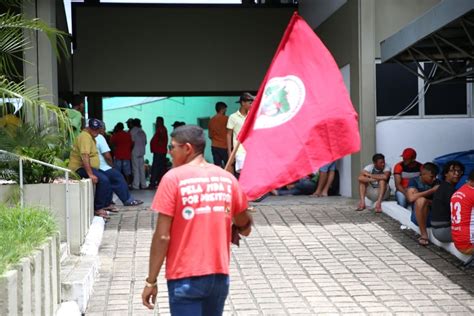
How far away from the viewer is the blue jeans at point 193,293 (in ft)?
14.5

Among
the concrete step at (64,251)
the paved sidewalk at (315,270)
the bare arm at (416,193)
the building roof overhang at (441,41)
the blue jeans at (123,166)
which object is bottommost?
the paved sidewalk at (315,270)

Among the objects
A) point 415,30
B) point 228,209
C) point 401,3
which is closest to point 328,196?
point 401,3

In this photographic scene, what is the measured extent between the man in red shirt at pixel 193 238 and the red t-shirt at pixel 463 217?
178 inches

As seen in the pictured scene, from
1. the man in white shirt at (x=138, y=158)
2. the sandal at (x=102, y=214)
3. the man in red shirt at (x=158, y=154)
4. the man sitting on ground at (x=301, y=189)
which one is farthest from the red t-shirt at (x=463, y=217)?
the man in white shirt at (x=138, y=158)

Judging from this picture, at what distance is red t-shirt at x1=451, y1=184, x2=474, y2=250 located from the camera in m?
8.33

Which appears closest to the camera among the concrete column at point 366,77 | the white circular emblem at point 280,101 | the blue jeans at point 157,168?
the white circular emblem at point 280,101

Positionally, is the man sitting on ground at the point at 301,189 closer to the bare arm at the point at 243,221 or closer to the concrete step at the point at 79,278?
the concrete step at the point at 79,278

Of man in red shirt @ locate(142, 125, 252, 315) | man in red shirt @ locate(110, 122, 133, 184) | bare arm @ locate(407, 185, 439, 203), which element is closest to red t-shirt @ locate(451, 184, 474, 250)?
bare arm @ locate(407, 185, 439, 203)

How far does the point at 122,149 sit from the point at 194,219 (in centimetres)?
1254

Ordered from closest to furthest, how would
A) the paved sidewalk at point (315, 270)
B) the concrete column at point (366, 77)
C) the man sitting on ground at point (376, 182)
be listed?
the paved sidewalk at point (315, 270) → the man sitting on ground at point (376, 182) → the concrete column at point (366, 77)

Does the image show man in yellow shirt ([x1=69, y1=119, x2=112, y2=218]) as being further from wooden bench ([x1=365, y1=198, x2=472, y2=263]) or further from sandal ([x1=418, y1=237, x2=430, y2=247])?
sandal ([x1=418, y1=237, x2=430, y2=247])

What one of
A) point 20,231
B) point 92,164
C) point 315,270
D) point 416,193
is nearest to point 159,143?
point 92,164

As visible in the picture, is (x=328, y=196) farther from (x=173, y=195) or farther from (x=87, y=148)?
(x=173, y=195)

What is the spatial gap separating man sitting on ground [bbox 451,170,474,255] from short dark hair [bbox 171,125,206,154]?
4.58m
